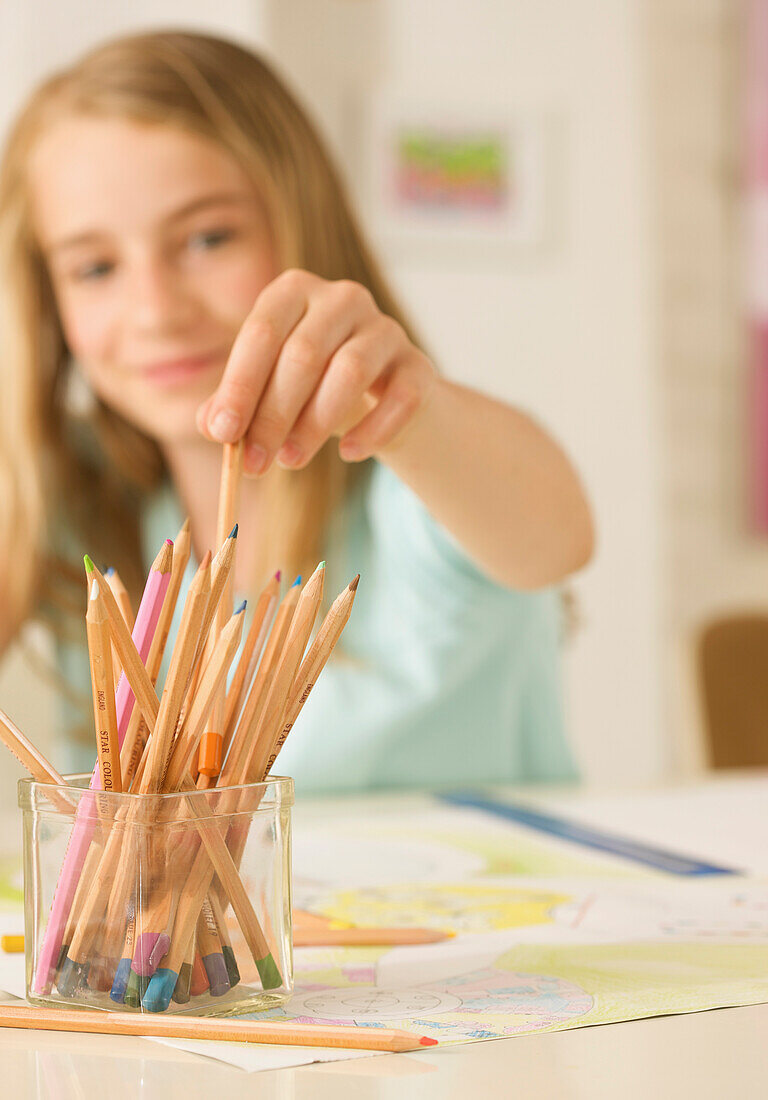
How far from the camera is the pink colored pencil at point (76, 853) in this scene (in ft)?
1.01

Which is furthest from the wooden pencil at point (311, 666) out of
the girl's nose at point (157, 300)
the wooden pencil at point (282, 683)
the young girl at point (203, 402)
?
the girl's nose at point (157, 300)

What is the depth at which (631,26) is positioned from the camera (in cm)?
174

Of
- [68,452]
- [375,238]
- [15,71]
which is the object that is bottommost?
[68,452]

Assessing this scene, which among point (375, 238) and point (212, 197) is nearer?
point (212, 197)

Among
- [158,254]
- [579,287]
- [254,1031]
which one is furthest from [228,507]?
[579,287]

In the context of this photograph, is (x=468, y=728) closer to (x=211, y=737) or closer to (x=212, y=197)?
(x=212, y=197)

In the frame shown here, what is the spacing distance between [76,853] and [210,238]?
2.19 feet

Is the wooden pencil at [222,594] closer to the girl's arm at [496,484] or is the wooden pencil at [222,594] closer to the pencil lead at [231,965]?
the pencil lead at [231,965]

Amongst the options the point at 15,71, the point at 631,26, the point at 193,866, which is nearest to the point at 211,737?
the point at 193,866

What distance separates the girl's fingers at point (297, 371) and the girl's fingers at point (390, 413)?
0.04 meters

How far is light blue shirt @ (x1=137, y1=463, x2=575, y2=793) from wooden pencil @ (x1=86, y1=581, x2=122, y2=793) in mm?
526

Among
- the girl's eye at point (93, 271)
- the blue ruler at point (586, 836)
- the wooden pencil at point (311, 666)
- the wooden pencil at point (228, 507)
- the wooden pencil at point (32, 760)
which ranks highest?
the girl's eye at point (93, 271)

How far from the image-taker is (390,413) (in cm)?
49

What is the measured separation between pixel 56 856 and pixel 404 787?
0.59m
